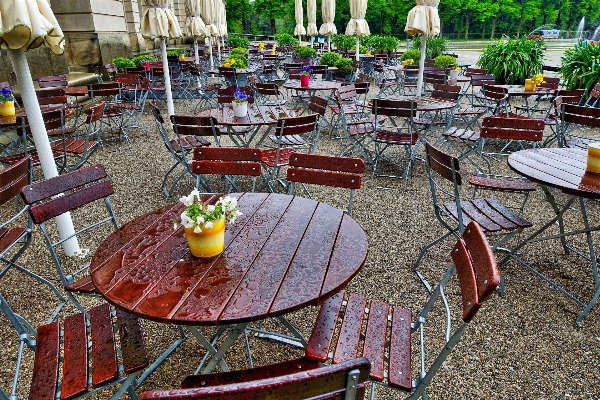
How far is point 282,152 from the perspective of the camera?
482 cm

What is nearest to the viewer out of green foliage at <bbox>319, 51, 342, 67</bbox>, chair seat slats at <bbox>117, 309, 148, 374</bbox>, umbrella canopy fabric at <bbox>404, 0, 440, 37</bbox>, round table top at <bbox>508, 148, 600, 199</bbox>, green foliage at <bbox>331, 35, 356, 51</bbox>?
chair seat slats at <bbox>117, 309, 148, 374</bbox>

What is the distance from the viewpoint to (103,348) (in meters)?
1.80

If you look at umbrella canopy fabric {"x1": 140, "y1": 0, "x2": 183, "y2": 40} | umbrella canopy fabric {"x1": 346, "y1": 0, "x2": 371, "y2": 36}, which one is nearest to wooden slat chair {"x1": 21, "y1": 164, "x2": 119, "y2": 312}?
umbrella canopy fabric {"x1": 140, "y1": 0, "x2": 183, "y2": 40}

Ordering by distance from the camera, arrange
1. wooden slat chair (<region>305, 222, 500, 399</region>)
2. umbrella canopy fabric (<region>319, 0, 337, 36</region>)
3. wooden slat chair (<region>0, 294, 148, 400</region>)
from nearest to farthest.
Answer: wooden slat chair (<region>305, 222, 500, 399</region>) < wooden slat chair (<region>0, 294, 148, 400</region>) < umbrella canopy fabric (<region>319, 0, 337, 36</region>)

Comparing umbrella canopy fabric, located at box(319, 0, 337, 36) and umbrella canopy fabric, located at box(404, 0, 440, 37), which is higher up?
umbrella canopy fabric, located at box(319, 0, 337, 36)

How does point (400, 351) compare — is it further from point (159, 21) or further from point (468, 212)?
point (159, 21)

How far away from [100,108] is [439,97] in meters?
4.89

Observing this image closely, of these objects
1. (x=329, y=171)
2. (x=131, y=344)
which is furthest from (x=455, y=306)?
(x=131, y=344)

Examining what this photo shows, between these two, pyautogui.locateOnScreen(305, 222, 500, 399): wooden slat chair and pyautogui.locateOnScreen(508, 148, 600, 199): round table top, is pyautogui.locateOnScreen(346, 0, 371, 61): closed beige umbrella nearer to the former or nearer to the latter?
pyautogui.locateOnScreen(508, 148, 600, 199): round table top

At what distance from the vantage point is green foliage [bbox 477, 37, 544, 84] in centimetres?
1000

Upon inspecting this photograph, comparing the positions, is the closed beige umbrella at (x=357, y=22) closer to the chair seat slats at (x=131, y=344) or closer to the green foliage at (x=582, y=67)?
the green foliage at (x=582, y=67)

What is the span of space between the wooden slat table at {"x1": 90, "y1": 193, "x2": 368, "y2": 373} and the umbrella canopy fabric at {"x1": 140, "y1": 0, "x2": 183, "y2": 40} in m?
6.43

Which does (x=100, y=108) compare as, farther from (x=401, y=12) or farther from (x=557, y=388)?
(x=401, y=12)

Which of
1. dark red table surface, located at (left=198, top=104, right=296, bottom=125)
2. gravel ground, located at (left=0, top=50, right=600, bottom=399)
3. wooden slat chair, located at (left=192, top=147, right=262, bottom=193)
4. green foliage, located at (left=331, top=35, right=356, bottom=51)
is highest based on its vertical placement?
green foliage, located at (left=331, top=35, right=356, bottom=51)
